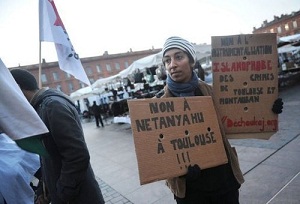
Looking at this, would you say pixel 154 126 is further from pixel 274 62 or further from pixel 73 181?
pixel 274 62

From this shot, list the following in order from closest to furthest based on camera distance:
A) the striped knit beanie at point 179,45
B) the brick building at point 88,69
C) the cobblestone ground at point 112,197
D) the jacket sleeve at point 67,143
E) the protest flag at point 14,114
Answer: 1. the protest flag at point 14,114
2. the jacket sleeve at point 67,143
3. the striped knit beanie at point 179,45
4. the cobblestone ground at point 112,197
5. the brick building at point 88,69

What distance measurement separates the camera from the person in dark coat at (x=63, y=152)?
1.73 metres

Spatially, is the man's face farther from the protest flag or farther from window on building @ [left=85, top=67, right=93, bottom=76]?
window on building @ [left=85, top=67, right=93, bottom=76]

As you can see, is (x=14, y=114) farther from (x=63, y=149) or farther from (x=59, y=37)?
(x=59, y=37)

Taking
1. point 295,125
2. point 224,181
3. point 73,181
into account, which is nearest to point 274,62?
point 224,181

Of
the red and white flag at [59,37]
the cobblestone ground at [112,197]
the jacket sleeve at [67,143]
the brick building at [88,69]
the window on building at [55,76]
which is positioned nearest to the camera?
the jacket sleeve at [67,143]

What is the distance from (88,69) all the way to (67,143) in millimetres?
57910

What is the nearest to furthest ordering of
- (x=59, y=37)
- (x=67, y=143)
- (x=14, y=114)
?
1. (x=14, y=114)
2. (x=67, y=143)
3. (x=59, y=37)

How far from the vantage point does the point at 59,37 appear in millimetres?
2832

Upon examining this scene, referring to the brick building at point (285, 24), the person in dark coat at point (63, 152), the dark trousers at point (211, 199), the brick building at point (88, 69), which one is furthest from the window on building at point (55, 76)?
the dark trousers at point (211, 199)

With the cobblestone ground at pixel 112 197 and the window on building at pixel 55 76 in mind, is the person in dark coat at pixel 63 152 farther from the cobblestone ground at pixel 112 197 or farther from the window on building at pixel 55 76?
the window on building at pixel 55 76

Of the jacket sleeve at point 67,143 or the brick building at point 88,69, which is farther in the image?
the brick building at point 88,69

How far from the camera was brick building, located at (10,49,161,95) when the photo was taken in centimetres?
5328

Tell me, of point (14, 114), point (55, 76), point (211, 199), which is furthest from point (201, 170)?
point (55, 76)
